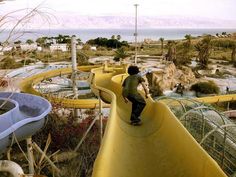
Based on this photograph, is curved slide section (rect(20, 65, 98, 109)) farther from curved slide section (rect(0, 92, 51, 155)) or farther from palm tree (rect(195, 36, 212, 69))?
palm tree (rect(195, 36, 212, 69))

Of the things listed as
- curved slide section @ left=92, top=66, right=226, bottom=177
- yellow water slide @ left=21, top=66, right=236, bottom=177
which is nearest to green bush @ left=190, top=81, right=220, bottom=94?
yellow water slide @ left=21, top=66, right=236, bottom=177

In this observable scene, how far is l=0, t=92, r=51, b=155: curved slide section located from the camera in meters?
5.02

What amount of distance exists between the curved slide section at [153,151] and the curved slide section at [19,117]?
4.27 ft

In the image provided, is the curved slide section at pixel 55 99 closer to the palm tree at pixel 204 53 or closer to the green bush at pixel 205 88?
the green bush at pixel 205 88

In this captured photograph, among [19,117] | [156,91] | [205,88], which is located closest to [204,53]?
[205,88]

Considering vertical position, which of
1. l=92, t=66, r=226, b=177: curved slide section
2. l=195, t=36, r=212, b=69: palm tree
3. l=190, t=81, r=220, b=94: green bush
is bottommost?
l=190, t=81, r=220, b=94: green bush

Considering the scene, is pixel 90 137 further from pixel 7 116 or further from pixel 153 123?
pixel 7 116

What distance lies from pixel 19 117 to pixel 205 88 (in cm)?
2922

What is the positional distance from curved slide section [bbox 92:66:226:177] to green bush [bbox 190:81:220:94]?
25569mm

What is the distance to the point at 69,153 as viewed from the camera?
12.7 m

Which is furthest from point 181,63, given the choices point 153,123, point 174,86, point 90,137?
point 153,123

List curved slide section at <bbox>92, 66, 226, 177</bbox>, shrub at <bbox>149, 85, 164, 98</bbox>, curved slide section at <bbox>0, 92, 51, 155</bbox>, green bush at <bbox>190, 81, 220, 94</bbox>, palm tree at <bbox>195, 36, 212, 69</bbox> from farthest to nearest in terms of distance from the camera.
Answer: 1. palm tree at <bbox>195, 36, 212, 69</bbox>
2. green bush at <bbox>190, 81, 220, 94</bbox>
3. shrub at <bbox>149, 85, 164, 98</bbox>
4. curved slide section at <bbox>0, 92, 51, 155</bbox>
5. curved slide section at <bbox>92, 66, 226, 177</bbox>

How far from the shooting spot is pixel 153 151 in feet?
21.0

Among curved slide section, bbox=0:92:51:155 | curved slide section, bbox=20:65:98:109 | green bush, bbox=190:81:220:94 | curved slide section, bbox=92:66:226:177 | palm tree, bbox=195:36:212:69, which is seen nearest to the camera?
curved slide section, bbox=92:66:226:177
